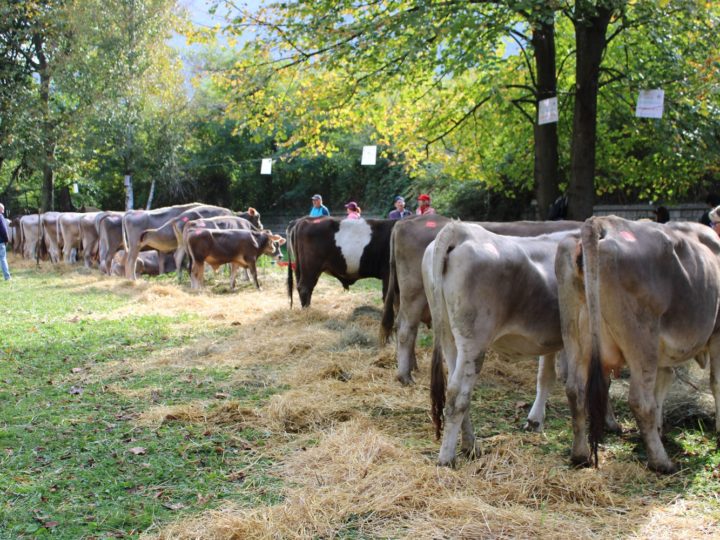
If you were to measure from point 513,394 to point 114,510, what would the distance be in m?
3.92

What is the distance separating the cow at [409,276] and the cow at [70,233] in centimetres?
1679

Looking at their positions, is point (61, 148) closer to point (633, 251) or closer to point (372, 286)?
point (372, 286)

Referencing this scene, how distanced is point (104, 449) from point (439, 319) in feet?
8.65

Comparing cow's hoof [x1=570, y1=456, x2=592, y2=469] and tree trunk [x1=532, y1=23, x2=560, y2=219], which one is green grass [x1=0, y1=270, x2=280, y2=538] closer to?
cow's hoof [x1=570, y1=456, x2=592, y2=469]

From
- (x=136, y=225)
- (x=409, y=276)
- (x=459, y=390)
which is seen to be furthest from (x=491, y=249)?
(x=136, y=225)

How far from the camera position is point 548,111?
10320 millimetres

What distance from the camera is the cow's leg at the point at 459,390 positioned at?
4668 mm

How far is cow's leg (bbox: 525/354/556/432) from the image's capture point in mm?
5539

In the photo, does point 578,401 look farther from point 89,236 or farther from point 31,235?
point 31,235

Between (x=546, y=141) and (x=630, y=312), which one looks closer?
(x=630, y=312)

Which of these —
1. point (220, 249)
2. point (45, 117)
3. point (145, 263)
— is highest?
point (45, 117)

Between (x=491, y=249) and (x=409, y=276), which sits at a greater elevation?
(x=491, y=249)

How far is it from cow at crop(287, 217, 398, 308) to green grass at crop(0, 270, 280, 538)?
9.27 feet

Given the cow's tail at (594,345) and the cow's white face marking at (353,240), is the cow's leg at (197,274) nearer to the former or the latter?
the cow's white face marking at (353,240)
